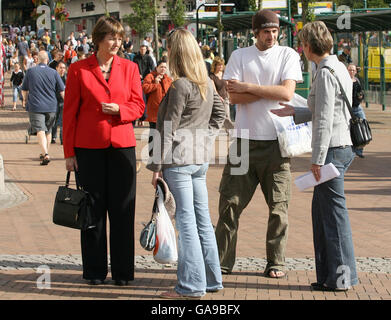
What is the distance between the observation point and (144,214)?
364 inches

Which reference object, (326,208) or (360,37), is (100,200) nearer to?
(326,208)

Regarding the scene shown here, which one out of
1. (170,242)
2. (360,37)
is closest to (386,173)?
(170,242)

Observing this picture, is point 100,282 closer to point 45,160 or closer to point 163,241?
point 163,241

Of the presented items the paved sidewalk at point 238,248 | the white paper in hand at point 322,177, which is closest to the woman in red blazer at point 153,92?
the paved sidewalk at point 238,248

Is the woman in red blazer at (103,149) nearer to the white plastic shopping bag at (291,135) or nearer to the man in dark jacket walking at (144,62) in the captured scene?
the white plastic shopping bag at (291,135)

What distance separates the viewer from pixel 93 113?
616cm

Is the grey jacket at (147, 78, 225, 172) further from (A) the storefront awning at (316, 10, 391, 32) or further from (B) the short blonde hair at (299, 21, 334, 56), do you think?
(A) the storefront awning at (316, 10, 391, 32)

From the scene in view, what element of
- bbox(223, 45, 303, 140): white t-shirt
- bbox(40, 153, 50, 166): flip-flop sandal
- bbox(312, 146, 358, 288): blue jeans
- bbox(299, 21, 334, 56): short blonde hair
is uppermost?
bbox(299, 21, 334, 56): short blonde hair

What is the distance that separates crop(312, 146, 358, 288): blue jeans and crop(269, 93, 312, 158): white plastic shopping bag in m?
0.37

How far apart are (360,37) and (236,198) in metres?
20.6

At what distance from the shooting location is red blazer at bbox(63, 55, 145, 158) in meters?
6.14

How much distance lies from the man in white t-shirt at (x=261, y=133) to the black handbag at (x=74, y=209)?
3.31 feet

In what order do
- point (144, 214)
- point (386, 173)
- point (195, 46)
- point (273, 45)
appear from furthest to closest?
1. point (386, 173)
2. point (144, 214)
3. point (273, 45)
4. point (195, 46)

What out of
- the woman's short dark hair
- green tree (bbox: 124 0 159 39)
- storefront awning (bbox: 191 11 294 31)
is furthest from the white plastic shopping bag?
green tree (bbox: 124 0 159 39)
